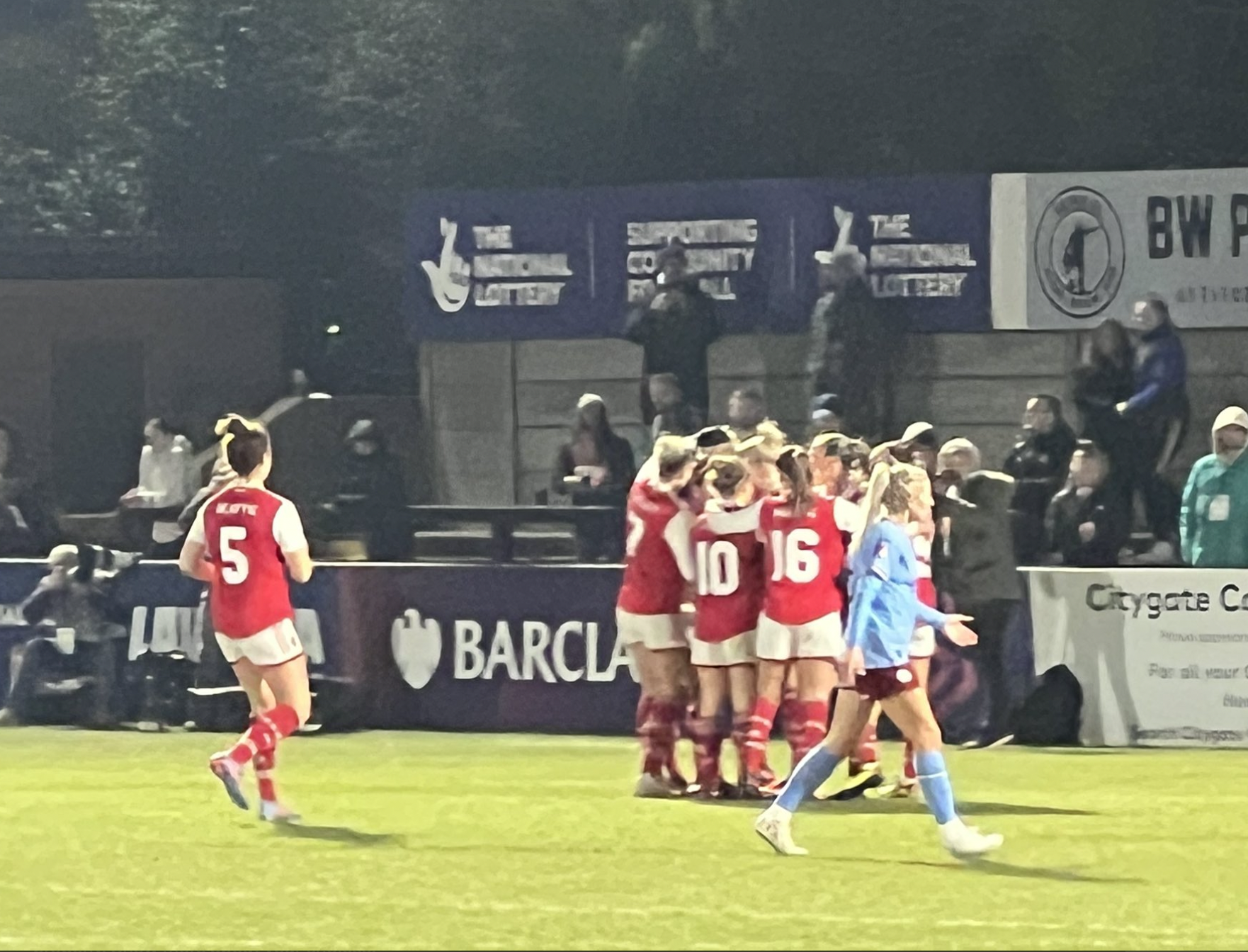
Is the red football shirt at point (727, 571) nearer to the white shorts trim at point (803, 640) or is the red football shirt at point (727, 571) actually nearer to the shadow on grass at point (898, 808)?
the white shorts trim at point (803, 640)

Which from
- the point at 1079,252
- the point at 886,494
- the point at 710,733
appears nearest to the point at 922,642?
the point at 710,733

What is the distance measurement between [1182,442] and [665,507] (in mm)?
6703

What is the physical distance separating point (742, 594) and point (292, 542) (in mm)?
2665

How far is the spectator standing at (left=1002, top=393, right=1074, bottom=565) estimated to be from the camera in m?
19.3

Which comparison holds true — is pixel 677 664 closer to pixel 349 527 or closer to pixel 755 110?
pixel 349 527

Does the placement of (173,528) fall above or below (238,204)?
below

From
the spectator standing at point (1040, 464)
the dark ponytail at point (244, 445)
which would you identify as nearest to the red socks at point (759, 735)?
the dark ponytail at point (244, 445)

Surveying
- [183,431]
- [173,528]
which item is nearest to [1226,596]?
[173,528]

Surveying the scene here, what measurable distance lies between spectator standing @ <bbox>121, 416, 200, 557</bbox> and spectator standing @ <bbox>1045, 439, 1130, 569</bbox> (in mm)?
7046

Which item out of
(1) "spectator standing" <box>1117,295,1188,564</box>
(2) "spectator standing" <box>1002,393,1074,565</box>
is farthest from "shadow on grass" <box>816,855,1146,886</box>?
(1) "spectator standing" <box>1117,295,1188,564</box>

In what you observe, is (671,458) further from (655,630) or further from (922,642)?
(922,642)

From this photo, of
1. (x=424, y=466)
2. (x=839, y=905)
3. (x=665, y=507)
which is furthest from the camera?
(x=424, y=466)

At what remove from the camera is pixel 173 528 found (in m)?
21.0

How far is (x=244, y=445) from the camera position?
13.5 meters
